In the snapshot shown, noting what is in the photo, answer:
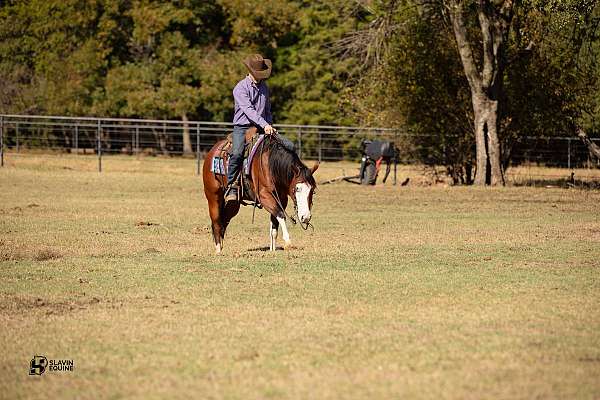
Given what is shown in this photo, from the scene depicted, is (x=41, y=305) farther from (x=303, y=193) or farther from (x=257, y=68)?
(x=257, y=68)

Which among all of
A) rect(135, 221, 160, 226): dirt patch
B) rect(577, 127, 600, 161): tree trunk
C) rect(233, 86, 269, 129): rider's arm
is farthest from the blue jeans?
rect(577, 127, 600, 161): tree trunk

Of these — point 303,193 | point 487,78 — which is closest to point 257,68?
point 303,193

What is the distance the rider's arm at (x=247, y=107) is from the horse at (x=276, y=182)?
0.21m

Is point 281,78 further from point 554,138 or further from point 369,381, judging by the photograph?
point 369,381

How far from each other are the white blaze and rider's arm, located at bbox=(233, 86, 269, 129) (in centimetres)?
95

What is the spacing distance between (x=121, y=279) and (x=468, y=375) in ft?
17.3

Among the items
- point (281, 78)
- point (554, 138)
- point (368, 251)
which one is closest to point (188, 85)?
point (281, 78)

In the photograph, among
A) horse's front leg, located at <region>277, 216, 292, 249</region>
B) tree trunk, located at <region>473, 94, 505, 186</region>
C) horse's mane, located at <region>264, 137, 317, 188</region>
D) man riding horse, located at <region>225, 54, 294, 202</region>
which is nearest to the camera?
horse's mane, located at <region>264, 137, 317, 188</region>

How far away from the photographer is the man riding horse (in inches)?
528

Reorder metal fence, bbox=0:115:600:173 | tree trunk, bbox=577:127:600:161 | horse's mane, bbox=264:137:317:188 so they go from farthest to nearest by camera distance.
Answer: metal fence, bbox=0:115:600:173
tree trunk, bbox=577:127:600:161
horse's mane, bbox=264:137:317:188

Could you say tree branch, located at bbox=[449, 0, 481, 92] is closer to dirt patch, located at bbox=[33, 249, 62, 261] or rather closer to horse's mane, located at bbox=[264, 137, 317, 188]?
horse's mane, located at bbox=[264, 137, 317, 188]

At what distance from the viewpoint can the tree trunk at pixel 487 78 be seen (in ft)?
90.7

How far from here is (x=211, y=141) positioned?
143 ft

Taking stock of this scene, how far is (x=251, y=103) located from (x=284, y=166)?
0.93 m
